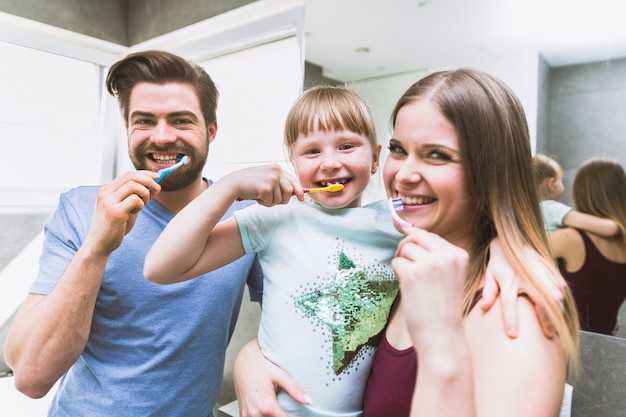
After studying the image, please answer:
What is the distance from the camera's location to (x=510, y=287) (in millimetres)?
448

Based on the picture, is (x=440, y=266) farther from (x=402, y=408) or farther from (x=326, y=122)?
(x=326, y=122)

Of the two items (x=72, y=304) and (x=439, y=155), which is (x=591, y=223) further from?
(x=72, y=304)

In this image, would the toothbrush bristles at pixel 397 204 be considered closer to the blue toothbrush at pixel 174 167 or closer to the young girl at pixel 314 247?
the young girl at pixel 314 247

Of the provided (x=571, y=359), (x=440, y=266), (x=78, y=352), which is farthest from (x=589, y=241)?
(x=78, y=352)

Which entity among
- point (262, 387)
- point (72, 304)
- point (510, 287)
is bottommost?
point (262, 387)

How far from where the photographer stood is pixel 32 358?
73cm

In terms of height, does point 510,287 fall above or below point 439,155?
below

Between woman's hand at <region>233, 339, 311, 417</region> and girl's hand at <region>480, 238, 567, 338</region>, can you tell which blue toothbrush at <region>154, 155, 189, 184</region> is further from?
girl's hand at <region>480, 238, 567, 338</region>

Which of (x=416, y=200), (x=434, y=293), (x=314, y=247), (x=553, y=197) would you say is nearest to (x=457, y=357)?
(x=434, y=293)

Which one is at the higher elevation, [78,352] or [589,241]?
[589,241]

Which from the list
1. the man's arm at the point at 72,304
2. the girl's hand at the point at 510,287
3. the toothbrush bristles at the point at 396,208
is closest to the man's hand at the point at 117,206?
the man's arm at the point at 72,304

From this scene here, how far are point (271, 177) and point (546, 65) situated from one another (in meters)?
0.60

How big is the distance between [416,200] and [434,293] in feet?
0.61

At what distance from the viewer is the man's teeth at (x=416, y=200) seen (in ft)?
1.80
